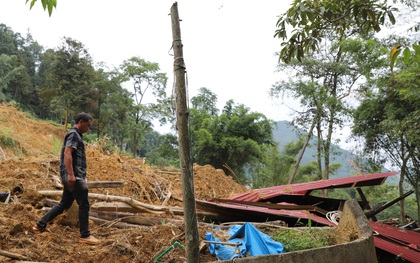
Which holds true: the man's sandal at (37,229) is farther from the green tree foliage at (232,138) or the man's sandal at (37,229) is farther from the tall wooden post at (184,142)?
the green tree foliage at (232,138)

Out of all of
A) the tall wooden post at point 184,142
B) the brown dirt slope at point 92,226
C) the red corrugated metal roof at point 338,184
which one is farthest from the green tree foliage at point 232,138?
the tall wooden post at point 184,142

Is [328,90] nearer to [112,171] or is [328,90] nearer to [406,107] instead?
[406,107]

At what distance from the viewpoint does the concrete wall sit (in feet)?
10.4

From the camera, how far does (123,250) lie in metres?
3.82

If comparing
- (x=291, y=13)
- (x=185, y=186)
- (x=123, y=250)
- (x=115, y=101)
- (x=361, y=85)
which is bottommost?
(x=123, y=250)

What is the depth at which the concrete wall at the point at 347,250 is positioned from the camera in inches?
125

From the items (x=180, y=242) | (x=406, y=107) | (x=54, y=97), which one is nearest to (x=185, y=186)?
(x=180, y=242)

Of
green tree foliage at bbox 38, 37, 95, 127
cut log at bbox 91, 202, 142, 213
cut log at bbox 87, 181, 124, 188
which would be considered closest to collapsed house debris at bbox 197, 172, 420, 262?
cut log at bbox 91, 202, 142, 213

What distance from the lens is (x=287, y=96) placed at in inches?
732

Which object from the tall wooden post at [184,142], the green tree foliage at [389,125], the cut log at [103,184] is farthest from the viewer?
the green tree foliage at [389,125]

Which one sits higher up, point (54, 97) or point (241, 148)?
point (54, 97)

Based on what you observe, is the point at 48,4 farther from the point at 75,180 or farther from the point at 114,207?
the point at 114,207

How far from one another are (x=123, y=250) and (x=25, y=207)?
6.60 ft

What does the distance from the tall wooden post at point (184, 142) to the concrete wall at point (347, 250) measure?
64 centimetres
